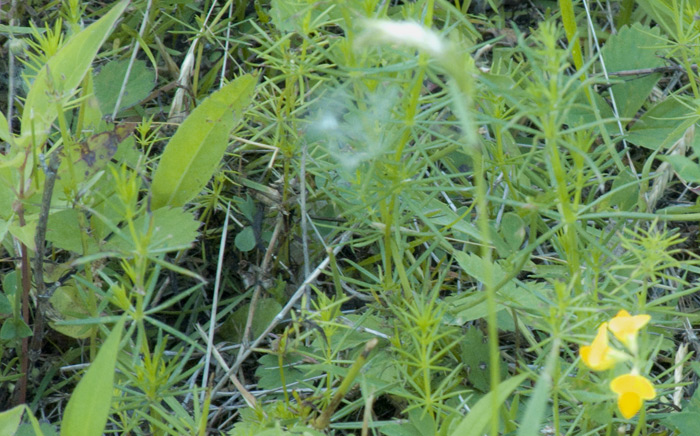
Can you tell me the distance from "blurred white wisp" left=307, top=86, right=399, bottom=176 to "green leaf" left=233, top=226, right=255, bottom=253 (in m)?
0.44

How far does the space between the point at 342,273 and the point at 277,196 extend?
0.83 ft

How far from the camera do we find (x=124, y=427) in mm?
1315

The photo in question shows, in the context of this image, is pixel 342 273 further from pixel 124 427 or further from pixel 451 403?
pixel 124 427

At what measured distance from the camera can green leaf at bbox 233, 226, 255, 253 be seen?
1850 mm

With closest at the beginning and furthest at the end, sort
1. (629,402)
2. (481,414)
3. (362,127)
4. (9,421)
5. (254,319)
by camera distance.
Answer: (629,402), (481,414), (9,421), (362,127), (254,319)

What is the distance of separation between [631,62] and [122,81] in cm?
145

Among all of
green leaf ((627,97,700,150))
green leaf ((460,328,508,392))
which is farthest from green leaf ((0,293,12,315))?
green leaf ((627,97,700,150))

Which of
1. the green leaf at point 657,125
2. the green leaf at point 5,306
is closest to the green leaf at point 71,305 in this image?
the green leaf at point 5,306

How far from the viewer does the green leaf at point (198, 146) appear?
1.60 metres

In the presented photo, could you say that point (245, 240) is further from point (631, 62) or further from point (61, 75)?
point (631, 62)

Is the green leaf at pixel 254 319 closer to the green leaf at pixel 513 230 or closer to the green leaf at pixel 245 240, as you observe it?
the green leaf at pixel 245 240

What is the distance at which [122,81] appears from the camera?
6.73ft

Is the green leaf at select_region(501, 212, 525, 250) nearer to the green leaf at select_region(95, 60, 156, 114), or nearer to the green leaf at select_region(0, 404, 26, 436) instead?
the green leaf at select_region(0, 404, 26, 436)

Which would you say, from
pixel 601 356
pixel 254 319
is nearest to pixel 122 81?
pixel 254 319
